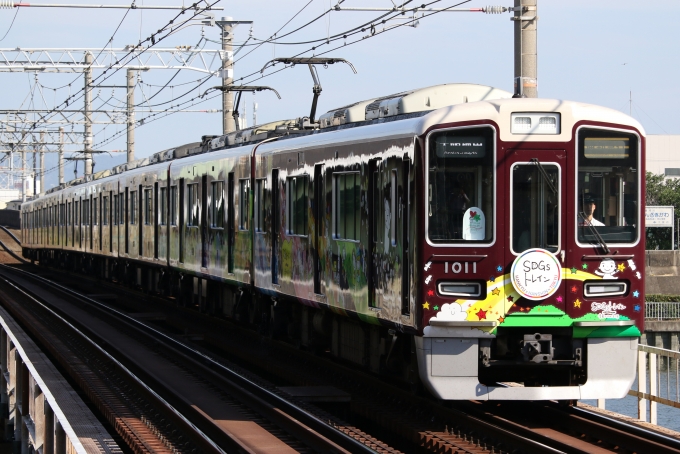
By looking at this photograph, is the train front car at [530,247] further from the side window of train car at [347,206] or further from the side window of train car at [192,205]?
the side window of train car at [192,205]

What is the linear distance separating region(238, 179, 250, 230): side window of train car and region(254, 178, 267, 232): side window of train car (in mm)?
462

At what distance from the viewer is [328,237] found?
42.2 ft

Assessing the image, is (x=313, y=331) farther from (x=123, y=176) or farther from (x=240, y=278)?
(x=123, y=176)

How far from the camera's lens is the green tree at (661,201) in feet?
218

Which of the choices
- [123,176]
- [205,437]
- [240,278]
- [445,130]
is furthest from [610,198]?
[123,176]

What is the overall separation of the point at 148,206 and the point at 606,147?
635 inches

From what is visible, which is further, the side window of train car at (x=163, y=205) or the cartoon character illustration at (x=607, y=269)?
the side window of train car at (x=163, y=205)

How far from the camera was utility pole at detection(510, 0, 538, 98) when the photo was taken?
12.5 m

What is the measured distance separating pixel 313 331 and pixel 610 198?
5.41 m

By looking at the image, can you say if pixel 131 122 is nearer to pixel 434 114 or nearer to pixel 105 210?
pixel 105 210

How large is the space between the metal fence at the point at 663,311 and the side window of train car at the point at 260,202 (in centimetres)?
3086

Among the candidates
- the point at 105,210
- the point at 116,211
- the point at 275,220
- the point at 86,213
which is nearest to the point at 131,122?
the point at 86,213

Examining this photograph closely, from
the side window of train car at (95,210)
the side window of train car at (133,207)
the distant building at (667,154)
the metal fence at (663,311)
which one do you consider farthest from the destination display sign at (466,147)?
the distant building at (667,154)

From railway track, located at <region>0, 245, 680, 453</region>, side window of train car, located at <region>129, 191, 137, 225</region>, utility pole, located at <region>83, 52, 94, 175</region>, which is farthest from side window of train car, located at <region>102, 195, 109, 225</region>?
railway track, located at <region>0, 245, 680, 453</region>
